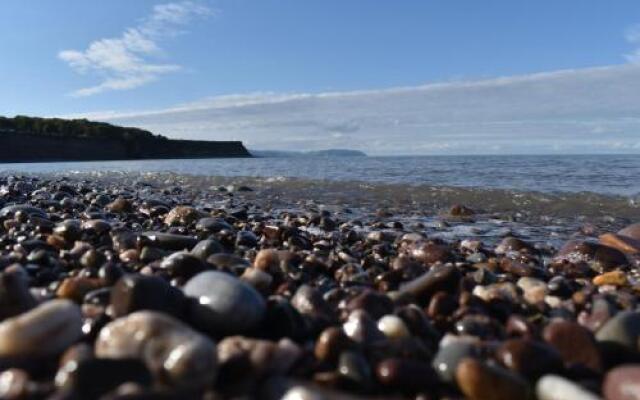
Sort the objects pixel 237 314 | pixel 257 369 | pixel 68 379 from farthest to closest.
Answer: pixel 237 314 < pixel 257 369 < pixel 68 379

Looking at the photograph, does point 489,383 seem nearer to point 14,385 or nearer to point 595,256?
point 14,385

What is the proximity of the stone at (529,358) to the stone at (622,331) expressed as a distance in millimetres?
380

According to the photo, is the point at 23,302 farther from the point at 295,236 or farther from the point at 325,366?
the point at 295,236

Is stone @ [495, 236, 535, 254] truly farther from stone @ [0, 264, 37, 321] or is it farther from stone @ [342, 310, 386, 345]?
stone @ [0, 264, 37, 321]

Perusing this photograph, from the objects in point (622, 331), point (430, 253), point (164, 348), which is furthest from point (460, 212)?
point (164, 348)

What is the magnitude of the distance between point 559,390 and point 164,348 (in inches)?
46.3

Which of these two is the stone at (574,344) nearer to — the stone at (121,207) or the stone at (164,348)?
the stone at (164,348)

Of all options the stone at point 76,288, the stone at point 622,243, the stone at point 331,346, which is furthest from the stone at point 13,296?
the stone at point 622,243

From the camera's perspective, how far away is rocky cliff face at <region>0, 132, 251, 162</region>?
66.2 metres

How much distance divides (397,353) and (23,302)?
4.83ft

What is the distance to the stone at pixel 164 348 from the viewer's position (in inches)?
63.1

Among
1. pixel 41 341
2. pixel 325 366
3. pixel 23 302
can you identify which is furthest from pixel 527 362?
pixel 23 302

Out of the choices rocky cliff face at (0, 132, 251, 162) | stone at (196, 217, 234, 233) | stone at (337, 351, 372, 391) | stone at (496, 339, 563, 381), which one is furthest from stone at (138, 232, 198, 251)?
rocky cliff face at (0, 132, 251, 162)

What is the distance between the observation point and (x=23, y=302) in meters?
2.24
